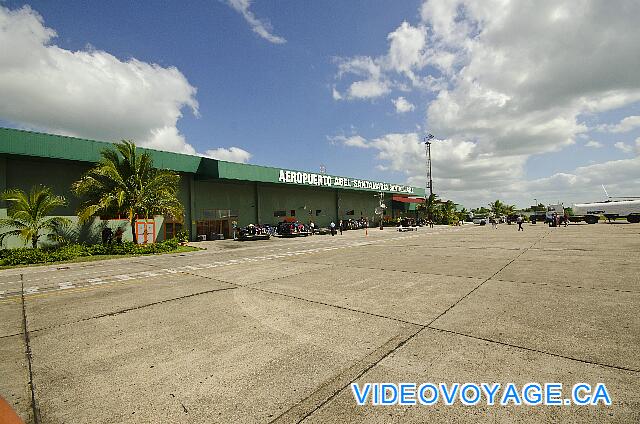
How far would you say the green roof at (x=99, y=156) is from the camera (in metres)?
19.0

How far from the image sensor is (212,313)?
619cm

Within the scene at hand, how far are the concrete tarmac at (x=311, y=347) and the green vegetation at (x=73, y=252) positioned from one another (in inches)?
382

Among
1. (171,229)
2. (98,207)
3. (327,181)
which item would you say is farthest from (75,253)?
(327,181)

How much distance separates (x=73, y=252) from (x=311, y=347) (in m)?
20.4

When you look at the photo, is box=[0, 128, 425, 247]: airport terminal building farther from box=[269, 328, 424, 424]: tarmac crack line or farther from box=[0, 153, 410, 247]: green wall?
box=[269, 328, 424, 424]: tarmac crack line

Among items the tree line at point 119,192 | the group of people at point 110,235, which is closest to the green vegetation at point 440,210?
the tree line at point 119,192

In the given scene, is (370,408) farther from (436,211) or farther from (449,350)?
(436,211)

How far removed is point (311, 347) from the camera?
436 cm

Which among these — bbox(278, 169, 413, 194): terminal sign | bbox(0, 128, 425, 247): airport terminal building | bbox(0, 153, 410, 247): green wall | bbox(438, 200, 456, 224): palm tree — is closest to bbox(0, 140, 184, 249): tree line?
bbox(0, 153, 410, 247): green wall

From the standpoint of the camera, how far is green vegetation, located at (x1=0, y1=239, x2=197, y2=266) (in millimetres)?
15916

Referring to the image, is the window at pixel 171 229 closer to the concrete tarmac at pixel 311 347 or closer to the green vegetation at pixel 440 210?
the concrete tarmac at pixel 311 347

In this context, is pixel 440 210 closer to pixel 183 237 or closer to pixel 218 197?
pixel 218 197

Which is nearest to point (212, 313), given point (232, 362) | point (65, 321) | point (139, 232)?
point (232, 362)

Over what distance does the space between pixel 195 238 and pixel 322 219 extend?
2076cm
